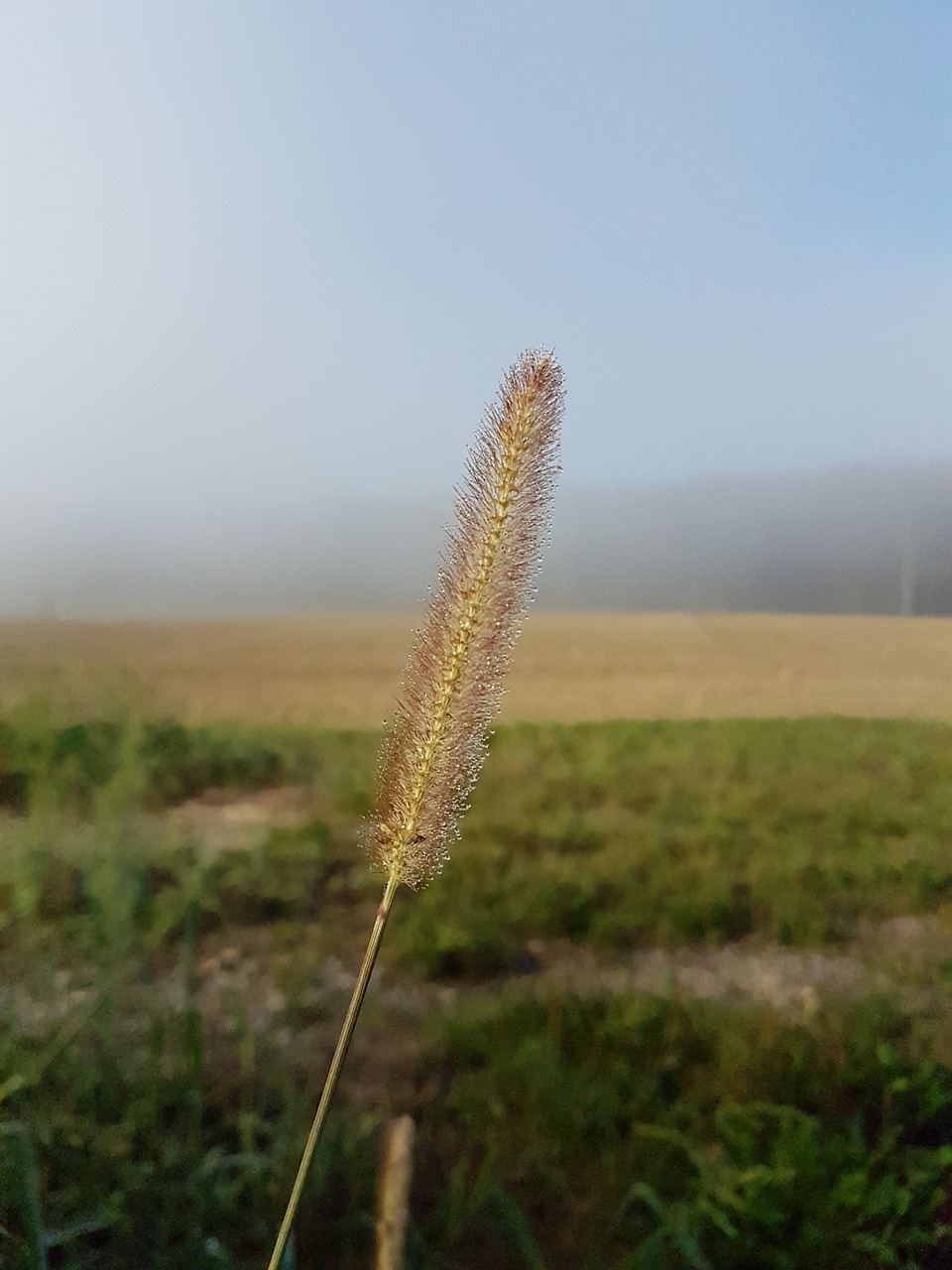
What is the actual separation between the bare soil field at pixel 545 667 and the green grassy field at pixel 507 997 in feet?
0.09

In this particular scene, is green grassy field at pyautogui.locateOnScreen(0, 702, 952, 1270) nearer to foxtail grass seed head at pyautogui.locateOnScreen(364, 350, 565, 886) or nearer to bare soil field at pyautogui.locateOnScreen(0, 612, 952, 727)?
bare soil field at pyautogui.locateOnScreen(0, 612, 952, 727)

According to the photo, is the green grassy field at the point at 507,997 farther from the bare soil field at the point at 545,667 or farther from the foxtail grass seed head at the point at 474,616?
the foxtail grass seed head at the point at 474,616

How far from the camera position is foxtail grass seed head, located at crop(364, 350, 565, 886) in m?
0.32

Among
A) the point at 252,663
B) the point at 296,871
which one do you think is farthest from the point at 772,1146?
the point at 252,663

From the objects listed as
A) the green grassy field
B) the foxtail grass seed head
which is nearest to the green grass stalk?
the foxtail grass seed head

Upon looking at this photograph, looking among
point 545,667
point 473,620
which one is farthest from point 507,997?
point 473,620

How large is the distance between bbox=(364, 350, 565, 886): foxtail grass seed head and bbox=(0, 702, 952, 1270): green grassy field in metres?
0.43

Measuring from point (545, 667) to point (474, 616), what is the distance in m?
0.52

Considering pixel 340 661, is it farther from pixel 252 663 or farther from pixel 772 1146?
pixel 772 1146

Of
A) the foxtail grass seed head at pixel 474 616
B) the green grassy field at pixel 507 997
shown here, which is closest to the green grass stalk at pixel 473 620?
the foxtail grass seed head at pixel 474 616

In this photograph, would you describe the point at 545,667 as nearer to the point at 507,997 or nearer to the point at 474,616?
the point at 507,997

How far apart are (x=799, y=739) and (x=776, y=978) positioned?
24 cm

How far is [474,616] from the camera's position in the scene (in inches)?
12.8

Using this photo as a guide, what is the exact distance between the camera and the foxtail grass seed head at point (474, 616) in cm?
32
